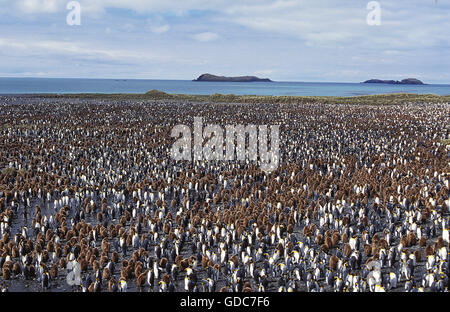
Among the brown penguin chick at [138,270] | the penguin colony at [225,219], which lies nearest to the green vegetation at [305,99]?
the penguin colony at [225,219]

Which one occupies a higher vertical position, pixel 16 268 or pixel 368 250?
pixel 368 250

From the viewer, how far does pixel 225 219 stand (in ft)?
44.1

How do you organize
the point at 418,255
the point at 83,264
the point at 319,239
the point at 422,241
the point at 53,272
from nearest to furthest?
the point at 53,272 < the point at 83,264 < the point at 418,255 < the point at 422,241 < the point at 319,239

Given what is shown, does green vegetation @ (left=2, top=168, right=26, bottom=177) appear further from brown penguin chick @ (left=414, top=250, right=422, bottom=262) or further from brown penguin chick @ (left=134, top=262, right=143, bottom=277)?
brown penguin chick @ (left=414, top=250, right=422, bottom=262)

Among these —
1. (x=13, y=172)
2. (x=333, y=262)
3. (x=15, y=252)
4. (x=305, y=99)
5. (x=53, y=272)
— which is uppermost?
(x=305, y=99)

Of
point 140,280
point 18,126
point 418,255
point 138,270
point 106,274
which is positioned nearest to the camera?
point 140,280

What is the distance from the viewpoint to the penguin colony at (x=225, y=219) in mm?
9938

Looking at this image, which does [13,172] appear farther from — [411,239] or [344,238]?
Result: [411,239]

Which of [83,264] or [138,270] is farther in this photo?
[83,264]

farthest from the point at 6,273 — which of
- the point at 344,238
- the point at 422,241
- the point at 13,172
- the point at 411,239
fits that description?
the point at 13,172

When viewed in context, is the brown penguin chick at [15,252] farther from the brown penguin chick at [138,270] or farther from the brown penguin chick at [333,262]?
the brown penguin chick at [333,262]

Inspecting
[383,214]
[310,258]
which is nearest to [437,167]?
[383,214]

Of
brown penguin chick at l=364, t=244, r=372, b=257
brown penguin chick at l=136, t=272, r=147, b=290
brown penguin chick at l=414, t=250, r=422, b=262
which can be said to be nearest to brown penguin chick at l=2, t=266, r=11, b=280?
brown penguin chick at l=136, t=272, r=147, b=290
